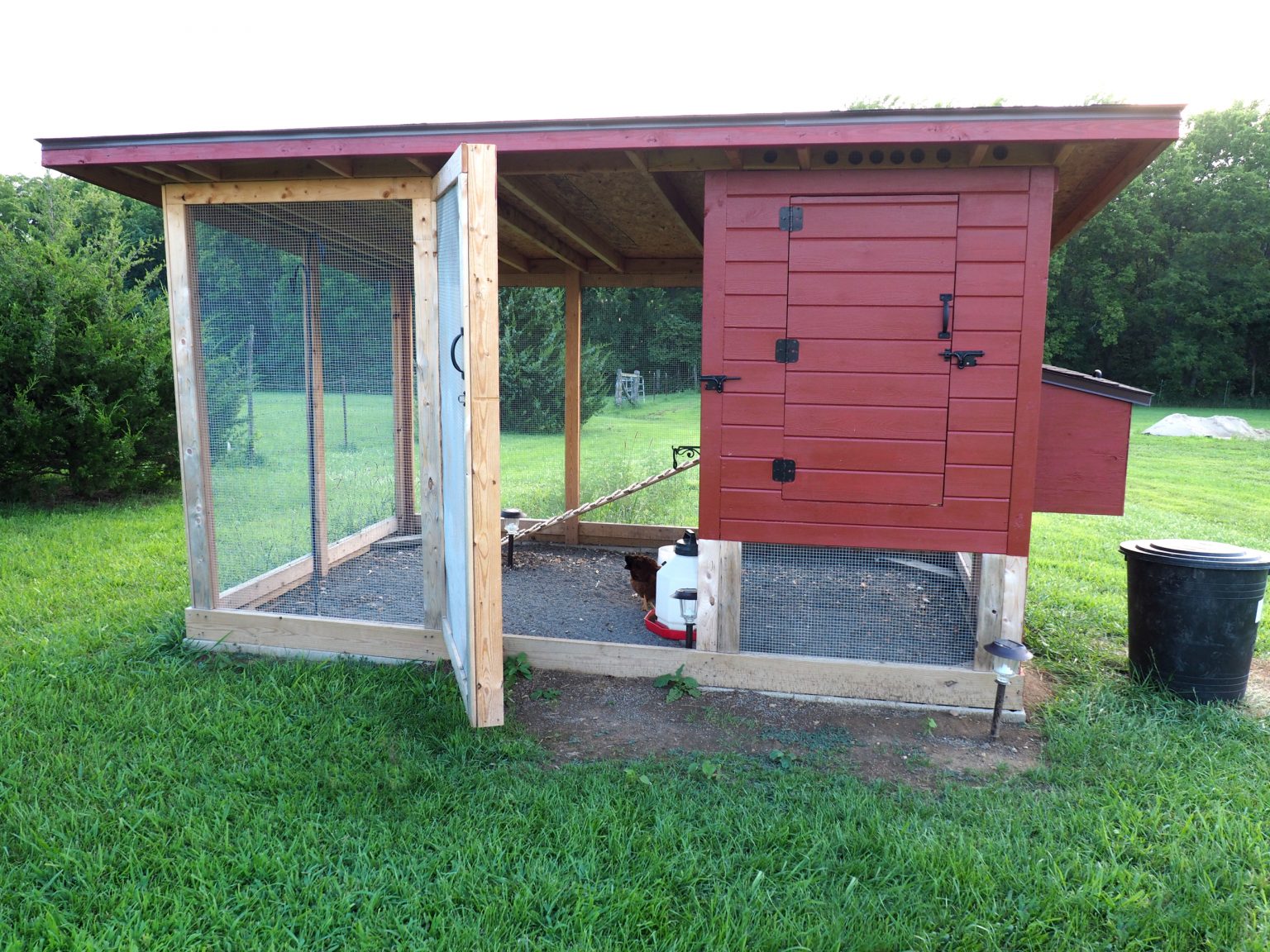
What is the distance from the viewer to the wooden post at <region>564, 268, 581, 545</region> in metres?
6.13

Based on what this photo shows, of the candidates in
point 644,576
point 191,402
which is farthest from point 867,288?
point 191,402

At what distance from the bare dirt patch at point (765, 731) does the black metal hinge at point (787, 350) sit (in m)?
1.40

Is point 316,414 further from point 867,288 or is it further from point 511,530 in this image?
point 867,288

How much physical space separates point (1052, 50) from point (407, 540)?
1243 inches

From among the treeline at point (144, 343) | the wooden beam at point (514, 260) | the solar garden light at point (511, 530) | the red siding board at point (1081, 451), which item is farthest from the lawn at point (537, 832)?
the wooden beam at point (514, 260)

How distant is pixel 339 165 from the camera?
3.45m

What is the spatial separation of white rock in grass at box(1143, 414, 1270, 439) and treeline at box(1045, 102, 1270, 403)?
29.1 feet

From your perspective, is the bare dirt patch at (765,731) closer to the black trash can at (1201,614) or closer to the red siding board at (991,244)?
the black trash can at (1201,614)

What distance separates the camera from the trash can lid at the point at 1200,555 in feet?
11.0

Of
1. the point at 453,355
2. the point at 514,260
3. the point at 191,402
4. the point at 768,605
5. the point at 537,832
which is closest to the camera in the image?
the point at 537,832

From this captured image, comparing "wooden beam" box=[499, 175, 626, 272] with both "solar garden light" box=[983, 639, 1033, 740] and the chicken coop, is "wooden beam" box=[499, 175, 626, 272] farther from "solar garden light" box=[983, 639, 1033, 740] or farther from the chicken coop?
"solar garden light" box=[983, 639, 1033, 740]

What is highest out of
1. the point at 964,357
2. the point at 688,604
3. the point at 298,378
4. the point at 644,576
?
the point at 964,357

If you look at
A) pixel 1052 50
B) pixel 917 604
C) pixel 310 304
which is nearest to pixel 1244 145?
pixel 1052 50

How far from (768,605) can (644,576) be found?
94 centimetres
